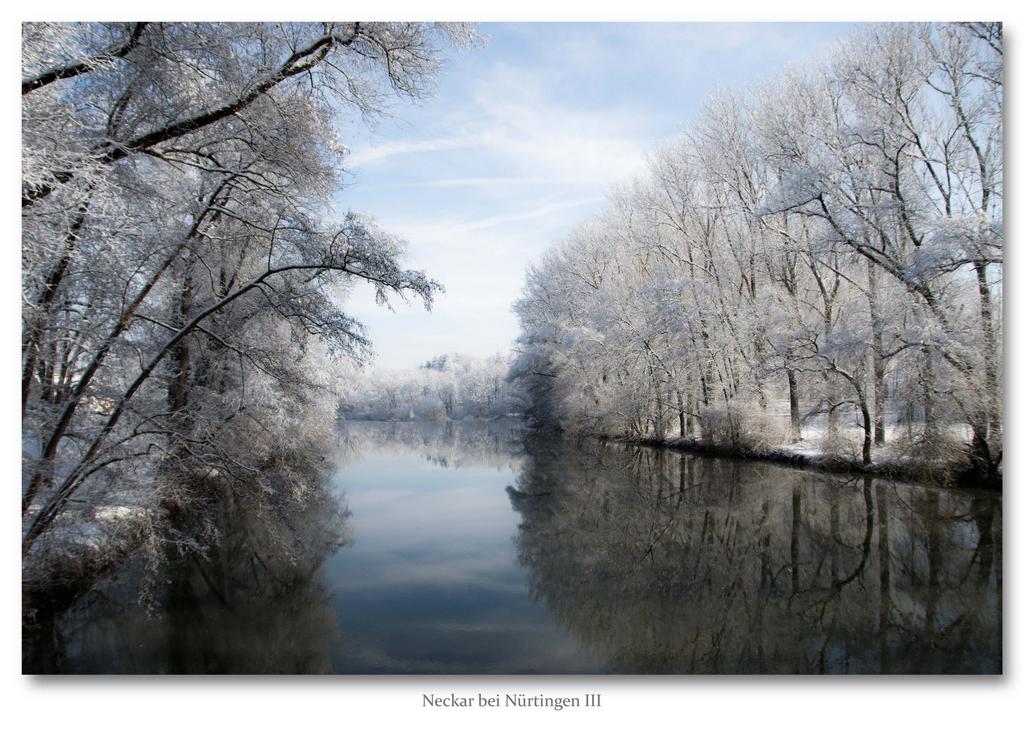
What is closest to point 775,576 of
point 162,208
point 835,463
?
point 835,463

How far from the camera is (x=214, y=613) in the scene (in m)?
5.19

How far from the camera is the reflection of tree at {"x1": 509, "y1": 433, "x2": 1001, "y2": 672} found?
409 centimetres

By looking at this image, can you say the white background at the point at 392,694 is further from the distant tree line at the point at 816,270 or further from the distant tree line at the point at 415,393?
the distant tree line at the point at 415,393

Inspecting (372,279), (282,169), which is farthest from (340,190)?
(372,279)

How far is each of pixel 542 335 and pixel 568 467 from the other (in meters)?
10.6

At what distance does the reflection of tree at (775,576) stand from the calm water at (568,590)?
0.02 m

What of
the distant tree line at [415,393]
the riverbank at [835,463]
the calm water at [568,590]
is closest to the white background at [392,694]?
the calm water at [568,590]

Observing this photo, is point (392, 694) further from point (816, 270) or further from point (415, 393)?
point (816, 270)

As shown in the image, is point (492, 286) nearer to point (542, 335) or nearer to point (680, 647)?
point (680, 647)

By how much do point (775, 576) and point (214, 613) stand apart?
5.45m

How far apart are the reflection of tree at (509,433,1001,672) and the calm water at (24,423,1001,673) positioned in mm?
23

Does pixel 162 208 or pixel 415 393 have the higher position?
Answer: pixel 162 208

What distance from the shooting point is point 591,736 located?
3.51 meters

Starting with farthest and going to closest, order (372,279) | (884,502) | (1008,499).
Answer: (884,502), (372,279), (1008,499)
